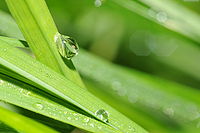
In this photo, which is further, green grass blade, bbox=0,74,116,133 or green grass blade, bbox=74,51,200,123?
green grass blade, bbox=74,51,200,123

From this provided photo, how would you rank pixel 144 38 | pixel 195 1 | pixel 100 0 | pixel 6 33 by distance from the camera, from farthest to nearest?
1. pixel 144 38
2. pixel 195 1
3. pixel 100 0
4. pixel 6 33

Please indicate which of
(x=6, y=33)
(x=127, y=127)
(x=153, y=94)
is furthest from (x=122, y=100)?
(x=127, y=127)

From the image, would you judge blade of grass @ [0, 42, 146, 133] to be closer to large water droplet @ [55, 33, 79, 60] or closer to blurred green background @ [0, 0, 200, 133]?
large water droplet @ [55, 33, 79, 60]

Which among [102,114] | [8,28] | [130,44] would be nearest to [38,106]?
[102,114]

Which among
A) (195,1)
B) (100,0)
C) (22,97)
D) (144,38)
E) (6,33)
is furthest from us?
(144,38)

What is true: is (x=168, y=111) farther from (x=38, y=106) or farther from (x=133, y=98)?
(x=38, y=106)

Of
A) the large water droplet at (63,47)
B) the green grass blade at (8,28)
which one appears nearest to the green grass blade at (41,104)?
the large water droplet at (63,47)

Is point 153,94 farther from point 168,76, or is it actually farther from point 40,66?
point 40,66

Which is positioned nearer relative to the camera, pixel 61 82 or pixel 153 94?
pixel 61 82

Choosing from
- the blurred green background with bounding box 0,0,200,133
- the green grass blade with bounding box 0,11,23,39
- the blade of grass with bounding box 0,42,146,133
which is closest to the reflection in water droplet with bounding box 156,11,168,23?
the blurred green background with bounding box 0,0,200,133
